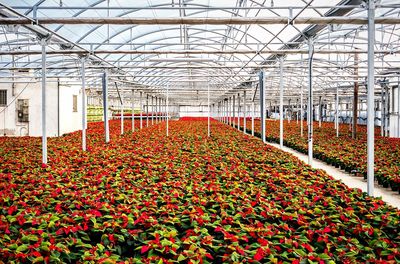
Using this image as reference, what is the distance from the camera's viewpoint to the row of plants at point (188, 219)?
3.49m

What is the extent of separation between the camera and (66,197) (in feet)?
17.8

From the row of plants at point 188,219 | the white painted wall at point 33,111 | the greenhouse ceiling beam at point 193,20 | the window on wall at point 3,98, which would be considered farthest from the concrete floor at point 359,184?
the window on wall at point 3,98

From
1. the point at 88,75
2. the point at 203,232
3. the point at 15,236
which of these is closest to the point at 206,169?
the point at 203,232

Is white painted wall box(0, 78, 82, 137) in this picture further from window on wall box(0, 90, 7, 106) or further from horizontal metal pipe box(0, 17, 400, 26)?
horizontal metal pipe box(0, 17, 400, 26)

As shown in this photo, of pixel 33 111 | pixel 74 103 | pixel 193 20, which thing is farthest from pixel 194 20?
pixel 74 103

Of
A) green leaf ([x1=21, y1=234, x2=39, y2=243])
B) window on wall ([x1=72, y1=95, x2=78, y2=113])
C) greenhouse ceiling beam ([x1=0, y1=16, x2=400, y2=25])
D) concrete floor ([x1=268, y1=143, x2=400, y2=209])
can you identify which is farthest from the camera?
window on wall ([x1=72, y1=95, x2=78, y2=113])

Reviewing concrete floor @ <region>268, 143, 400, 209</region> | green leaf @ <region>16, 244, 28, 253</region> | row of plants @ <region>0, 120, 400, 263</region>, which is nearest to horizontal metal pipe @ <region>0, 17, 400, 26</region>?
row of plants @ <region>0, 120, 400, 263</region>

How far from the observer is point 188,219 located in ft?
14.5

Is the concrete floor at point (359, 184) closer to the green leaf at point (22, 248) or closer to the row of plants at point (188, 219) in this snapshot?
the row of plants at point (188, 219)

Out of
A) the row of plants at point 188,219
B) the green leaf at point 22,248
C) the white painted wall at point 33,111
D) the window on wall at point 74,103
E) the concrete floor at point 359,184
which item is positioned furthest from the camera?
the window on wall at point 74,103

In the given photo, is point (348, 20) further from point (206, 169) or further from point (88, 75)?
point (88, 75)

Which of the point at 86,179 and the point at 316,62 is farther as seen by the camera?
the point at 316,62

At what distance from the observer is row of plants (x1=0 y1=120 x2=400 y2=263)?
349 cm

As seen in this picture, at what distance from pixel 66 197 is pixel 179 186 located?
1810 mm
